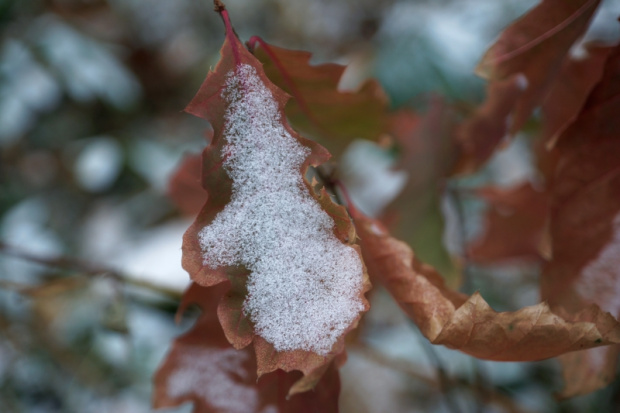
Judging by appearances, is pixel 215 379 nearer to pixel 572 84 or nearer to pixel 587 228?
pixel 587 228

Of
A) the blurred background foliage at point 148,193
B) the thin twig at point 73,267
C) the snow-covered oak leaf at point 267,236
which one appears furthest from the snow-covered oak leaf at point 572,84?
the thin twig at point 73,267

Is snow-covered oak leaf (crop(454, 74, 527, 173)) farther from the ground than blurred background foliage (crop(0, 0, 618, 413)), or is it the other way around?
snow-covered oak leaf (crop(454, 74, 527, 173))

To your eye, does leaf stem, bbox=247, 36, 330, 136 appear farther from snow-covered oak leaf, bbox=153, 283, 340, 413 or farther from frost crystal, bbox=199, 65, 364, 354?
snow-covered oak leaf, bbox=153, 283, 340, 413

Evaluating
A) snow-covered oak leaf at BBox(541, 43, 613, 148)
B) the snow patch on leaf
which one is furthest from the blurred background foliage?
the snow patch on leaf

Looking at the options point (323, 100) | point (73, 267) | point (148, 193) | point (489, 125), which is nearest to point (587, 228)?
point (489, 125)

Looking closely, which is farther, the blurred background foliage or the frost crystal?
the blurred background foliage

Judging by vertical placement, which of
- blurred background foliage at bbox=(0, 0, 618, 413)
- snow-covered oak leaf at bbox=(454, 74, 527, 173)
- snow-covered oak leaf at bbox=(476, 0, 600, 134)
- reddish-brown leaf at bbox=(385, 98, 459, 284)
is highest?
snow-covered oak leaf at bbox=(476, 0, 600, 134)
